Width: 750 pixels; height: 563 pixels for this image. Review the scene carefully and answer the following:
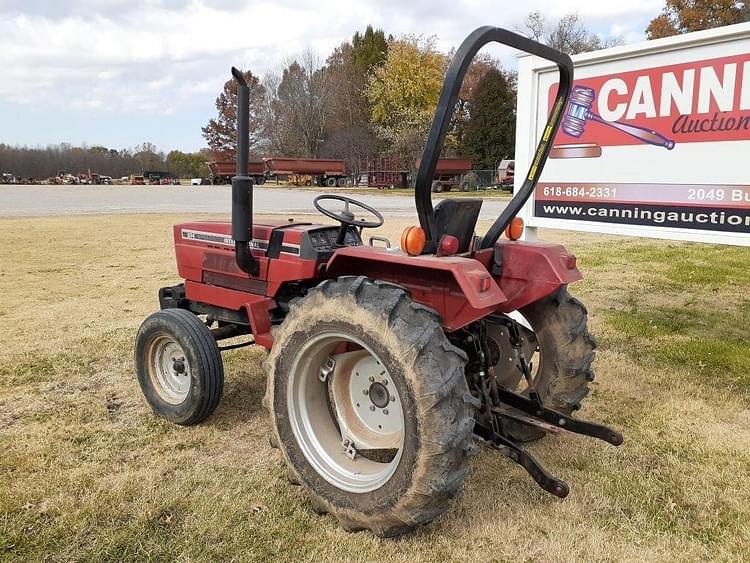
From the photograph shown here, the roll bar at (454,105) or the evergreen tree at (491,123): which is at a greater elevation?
the evergreen tree at (491,123)

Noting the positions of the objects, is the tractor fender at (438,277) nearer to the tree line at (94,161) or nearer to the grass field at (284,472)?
the grass field at (284,472)

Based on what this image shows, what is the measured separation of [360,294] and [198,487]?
1.31 meters

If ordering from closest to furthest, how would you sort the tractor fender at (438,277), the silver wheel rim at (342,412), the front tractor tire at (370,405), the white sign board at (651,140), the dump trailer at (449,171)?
the front tractor tire at (370,405) → the tractor fender at (438,277) → the silver wheel rim at (342,412) → the white sign board at (651,140) → the dump trailer at (449,171)

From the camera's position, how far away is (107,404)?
393 cm

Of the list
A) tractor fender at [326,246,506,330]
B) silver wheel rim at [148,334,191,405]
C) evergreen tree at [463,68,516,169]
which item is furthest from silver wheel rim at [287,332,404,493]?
evergreen tree at [463,68,516,169]

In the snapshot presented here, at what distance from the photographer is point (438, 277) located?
2.76 metres

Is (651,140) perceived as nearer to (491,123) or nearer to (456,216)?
(456,216)

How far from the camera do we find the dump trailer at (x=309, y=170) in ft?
128

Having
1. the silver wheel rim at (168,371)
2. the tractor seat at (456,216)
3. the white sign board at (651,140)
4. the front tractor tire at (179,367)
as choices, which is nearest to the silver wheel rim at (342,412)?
the tractor seat at (456,216)

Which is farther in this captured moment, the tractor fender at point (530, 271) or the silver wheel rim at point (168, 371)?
the silver wheel rim at point (168, 371)

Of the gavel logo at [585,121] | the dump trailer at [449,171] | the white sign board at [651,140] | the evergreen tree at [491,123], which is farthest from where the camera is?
the evergreen tree at [491,123]

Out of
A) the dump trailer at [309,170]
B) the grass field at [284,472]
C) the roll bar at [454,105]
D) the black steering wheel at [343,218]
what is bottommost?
the grass field at [284,472]

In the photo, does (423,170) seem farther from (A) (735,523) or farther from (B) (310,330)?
(A) (735,523)

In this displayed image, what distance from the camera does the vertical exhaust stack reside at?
9.93 ft
